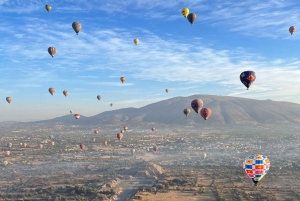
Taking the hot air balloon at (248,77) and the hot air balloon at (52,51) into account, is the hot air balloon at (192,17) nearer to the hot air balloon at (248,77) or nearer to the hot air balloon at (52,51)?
the hot air balloon at (248,77)

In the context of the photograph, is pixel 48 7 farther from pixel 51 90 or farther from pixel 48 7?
pixel 51 90

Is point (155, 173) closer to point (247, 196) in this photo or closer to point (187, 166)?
point (187, 166)

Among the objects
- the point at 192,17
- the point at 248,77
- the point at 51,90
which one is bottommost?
the point at 248,77

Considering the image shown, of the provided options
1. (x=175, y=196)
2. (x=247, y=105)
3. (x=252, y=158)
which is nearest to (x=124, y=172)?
(x=175, y=196)

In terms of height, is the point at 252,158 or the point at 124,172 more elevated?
the point at 252,158

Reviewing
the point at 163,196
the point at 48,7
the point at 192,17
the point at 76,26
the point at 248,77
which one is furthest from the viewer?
the point at 48,7

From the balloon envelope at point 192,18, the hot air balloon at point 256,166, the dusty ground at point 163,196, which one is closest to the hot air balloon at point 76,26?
the balloon envelope at point 192,18

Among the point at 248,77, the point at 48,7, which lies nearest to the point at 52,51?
the point at 48,7

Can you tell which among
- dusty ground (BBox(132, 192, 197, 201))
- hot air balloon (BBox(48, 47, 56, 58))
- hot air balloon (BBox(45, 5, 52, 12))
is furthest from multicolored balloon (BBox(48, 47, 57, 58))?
dusty ground (BBox(132, 192, 197, 201))
